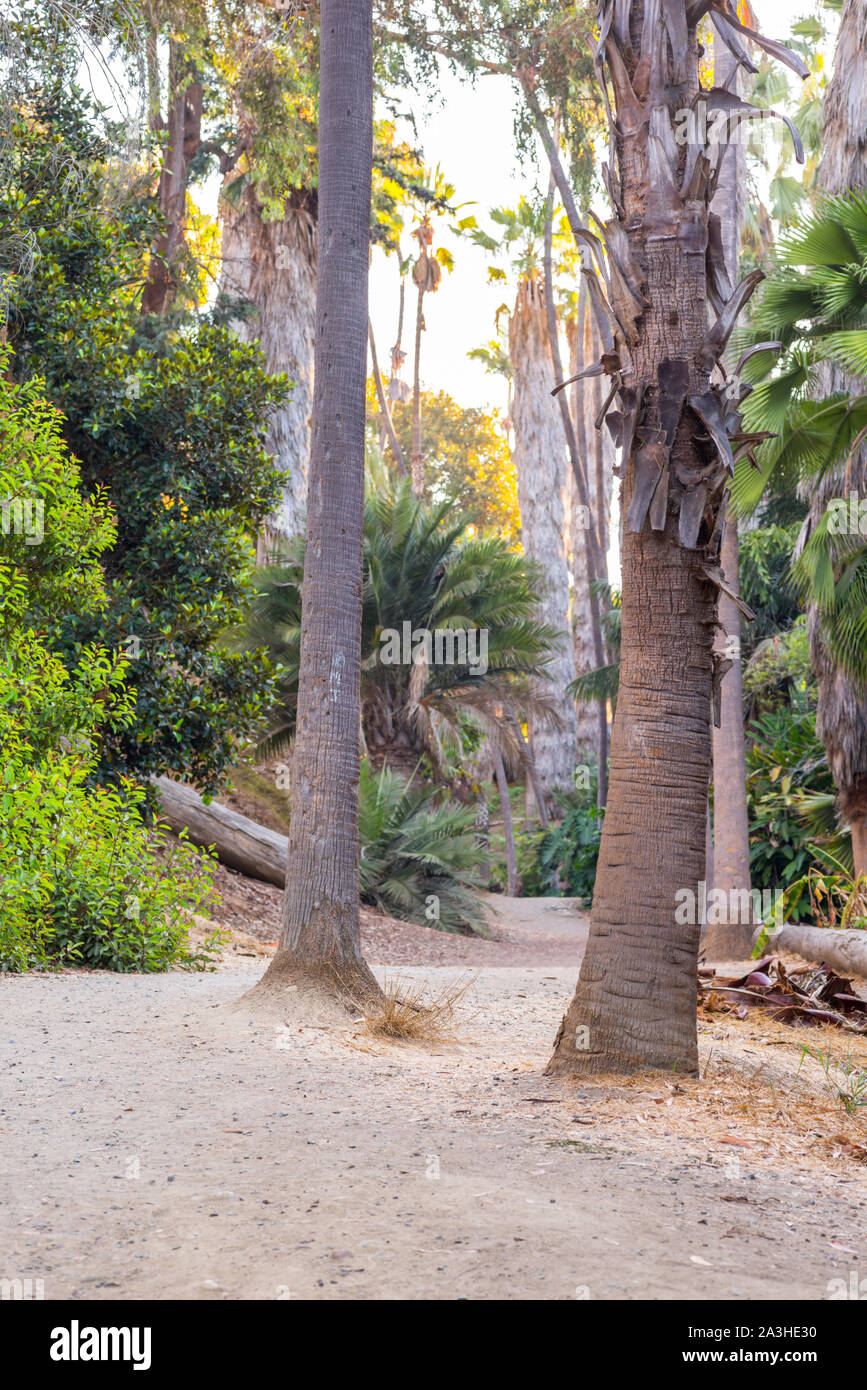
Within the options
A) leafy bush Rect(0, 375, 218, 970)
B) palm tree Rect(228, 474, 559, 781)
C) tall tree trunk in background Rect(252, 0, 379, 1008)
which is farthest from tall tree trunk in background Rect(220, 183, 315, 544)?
tall tree trunk in background Rect(252, 0, 379, 1008)

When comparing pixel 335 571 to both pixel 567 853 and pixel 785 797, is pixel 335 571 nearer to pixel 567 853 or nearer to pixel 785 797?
pixel 785 797

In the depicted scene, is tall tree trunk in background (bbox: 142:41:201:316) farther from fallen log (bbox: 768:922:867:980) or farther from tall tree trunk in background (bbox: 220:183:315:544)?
fallen log (bbox: 768:922:867:980)

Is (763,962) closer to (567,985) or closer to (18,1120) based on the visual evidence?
(567,985)

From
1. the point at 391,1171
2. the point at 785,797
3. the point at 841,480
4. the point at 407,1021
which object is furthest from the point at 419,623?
the point at 391,1171

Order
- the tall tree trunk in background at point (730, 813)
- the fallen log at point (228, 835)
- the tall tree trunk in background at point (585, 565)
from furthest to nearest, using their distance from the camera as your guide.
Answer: the tall tree trunk in background at point (585, 565) < the fallen log at point (228, 835) < the tall tree trunk in background at point (730, 813)

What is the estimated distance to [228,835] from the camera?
1326 centimetres

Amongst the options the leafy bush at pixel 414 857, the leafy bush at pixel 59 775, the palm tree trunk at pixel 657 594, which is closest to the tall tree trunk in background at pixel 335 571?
the palm tree trunk at pixel 657 594

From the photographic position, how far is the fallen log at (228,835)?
13.0 metres

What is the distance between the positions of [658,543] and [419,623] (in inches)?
507

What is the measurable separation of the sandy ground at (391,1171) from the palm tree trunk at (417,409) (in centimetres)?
2244

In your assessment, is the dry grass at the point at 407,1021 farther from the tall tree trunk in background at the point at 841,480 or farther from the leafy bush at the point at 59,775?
the tall tree trunk in background at the point at 841,480

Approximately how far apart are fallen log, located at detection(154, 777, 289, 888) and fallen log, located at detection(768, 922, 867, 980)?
586 cm

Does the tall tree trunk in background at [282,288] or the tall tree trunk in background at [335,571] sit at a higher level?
the tall tree trunk in background at [282,288]

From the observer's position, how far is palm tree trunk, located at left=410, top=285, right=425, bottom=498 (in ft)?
95.9
